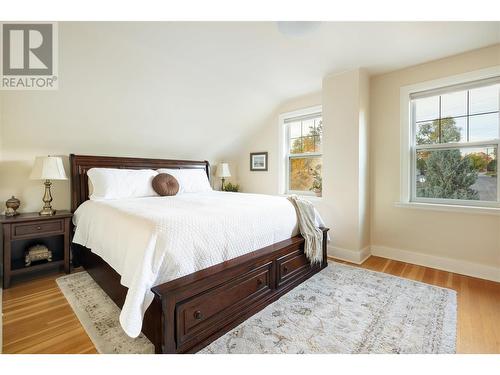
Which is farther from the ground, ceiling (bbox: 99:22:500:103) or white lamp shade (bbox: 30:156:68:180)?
ceiling (bbox: 99:22:500:103)

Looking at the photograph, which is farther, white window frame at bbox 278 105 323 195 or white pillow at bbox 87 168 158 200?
white window frame at bbox 278 105 323 195

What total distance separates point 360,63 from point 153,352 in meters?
3.30

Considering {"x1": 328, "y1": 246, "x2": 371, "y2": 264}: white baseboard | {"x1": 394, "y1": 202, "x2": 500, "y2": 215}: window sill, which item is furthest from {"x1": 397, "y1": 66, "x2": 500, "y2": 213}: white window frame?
{"x1": 328, "y1": 246, "x2": 371, "y2": 264}: white baseboard

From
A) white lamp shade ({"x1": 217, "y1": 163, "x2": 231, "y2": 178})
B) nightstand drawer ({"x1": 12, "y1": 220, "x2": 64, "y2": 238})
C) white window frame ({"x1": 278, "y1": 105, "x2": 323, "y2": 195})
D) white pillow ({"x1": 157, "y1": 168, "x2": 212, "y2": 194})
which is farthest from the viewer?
white lamp shade ({"x1": 217, "y1": 163, "x2": 231, "y2": 178})

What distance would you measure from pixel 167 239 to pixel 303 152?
303 centimetres

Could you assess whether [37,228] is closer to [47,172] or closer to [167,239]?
[47,172]

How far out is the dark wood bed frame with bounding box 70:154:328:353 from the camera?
4.42 ft

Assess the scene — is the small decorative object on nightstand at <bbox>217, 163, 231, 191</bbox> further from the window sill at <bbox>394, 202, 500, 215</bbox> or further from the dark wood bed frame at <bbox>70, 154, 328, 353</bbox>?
the window sill at <bbox>394, 202, 500, 215</bbox>

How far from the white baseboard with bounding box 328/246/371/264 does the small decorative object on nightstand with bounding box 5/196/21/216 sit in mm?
3544

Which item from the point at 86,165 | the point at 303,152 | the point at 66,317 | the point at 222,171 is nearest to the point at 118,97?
the point at 86,165

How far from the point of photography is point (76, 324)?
1.70 m

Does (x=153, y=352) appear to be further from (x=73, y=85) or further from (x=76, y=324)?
(x=73, y=85)
